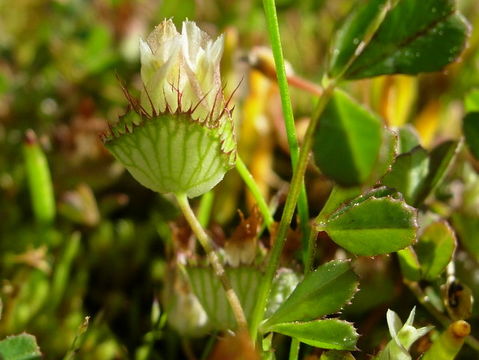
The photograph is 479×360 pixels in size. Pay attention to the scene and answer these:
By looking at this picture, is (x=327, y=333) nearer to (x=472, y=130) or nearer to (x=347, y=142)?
(x=347, y=142)

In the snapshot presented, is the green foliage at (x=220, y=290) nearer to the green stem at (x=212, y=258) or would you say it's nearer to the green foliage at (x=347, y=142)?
the green stem at (x=212, y=258)

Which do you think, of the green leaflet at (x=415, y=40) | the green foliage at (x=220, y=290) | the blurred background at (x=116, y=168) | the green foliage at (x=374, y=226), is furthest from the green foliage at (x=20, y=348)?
the green leaflet at (x=415, y=40)

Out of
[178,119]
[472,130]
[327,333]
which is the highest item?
[178,119]

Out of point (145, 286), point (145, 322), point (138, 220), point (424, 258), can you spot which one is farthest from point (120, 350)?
point (424, 258)

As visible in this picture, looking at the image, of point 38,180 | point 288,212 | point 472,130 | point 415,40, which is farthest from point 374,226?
point 38,180

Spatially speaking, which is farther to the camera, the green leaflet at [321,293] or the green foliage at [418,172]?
the green foliage at [418,172]

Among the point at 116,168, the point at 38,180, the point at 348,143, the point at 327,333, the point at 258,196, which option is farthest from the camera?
the point at 116,168
